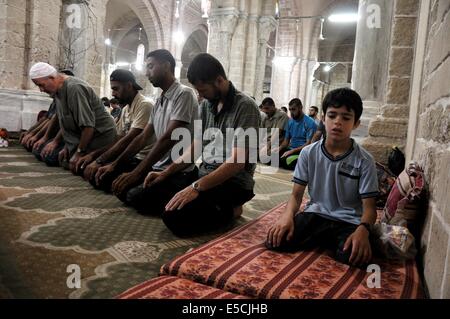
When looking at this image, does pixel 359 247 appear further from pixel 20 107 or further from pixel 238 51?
pixel 238 51

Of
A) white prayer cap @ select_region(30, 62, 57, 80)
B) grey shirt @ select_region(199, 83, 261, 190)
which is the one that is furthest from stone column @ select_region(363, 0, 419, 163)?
white prayer cap @ select_region(30, 62, 57, 80)

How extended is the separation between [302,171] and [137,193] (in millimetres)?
1316

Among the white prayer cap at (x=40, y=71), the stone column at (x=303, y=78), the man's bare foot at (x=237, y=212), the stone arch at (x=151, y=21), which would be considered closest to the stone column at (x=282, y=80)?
the stone column at (x=303, y=78)

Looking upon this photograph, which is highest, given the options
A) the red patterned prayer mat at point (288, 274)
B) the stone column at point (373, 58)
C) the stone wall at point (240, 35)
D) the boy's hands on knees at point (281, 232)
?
the stone wall at point (240, 35)

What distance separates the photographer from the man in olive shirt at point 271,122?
6.60 meters

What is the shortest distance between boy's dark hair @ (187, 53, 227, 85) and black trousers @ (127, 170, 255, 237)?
719 millimetres

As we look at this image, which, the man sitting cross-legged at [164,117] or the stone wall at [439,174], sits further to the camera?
the man sitting cross-legged at [164,117]

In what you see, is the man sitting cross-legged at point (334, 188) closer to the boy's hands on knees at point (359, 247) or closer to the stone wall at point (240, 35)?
the boy's hands on knees at point (359, 247)

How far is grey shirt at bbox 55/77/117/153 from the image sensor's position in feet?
12.8

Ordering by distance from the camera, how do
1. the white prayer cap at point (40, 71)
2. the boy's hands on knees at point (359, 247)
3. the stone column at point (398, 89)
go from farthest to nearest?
1. the stone column at point (398, 89)
2. the white prayer cap at point (40, 71)
3. the boy's hands on knees at point (359, 247)

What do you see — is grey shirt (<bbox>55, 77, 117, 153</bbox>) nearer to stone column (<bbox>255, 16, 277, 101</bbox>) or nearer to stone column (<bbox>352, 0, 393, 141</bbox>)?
stone column (<bbox>352, 0, 393, 141</bbox>)

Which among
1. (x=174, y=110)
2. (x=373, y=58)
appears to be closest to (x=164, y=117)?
(x=174, y=110)

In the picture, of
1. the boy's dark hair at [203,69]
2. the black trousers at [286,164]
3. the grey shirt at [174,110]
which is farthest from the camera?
the black trousers at [286,164]

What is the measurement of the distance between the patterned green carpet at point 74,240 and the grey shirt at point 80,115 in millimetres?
724
